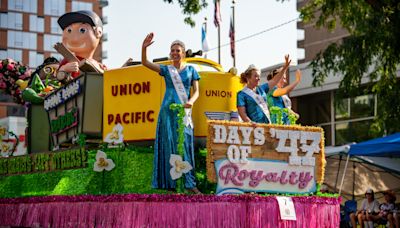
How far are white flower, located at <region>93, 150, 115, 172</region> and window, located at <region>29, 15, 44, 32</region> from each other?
7514cm

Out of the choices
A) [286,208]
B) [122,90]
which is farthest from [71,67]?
[286,208]

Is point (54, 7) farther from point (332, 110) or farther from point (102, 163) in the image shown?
point (102, 163)

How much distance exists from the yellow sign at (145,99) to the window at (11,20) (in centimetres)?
7246

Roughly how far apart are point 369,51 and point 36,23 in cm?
7030

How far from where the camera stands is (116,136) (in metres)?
9.11

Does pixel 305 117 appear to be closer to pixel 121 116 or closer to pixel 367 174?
pixel 367 174

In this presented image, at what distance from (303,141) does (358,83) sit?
Result: 7489mm

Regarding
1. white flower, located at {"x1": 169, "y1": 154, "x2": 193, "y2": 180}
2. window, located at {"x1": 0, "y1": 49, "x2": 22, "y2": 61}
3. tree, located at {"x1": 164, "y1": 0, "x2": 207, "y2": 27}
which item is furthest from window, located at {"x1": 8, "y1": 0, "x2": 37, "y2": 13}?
white flower, located at {"x1": 169, "y1": 154, "x2": 193, "y2": 180}

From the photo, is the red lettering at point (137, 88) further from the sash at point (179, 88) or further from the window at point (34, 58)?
the window at point (34, 58)

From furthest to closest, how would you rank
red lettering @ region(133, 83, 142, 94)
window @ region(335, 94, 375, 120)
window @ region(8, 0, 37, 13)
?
1. window @ region(8, 0, 37, 13)
2. window @ region(335, 94, 375, 120)
3. red lettering @ region(133, 83, 142, 94)

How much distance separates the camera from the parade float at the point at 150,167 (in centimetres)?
840

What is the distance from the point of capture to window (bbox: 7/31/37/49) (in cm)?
7962

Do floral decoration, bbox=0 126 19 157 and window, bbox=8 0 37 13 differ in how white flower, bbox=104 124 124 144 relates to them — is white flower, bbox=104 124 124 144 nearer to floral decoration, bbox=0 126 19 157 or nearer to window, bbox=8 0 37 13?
floral decoration, bbox=0 126 19 157

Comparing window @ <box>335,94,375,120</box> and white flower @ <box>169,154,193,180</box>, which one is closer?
white flower @ <box>169,154,193,180</box>
